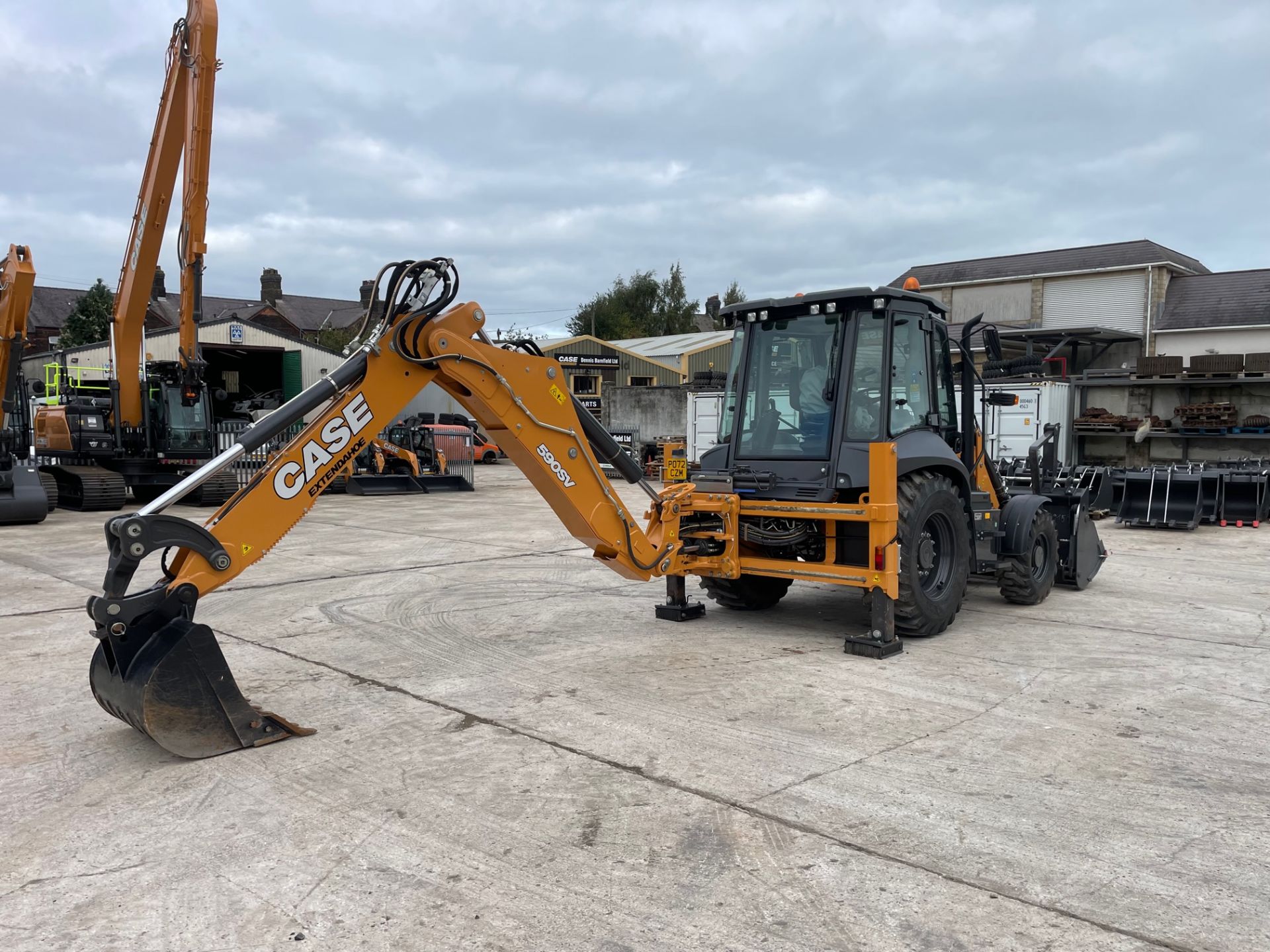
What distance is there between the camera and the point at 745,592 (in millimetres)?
8320

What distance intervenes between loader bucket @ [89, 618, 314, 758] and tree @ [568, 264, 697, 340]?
68850 millimetres

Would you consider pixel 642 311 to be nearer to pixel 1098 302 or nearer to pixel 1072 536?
pixel 1098 302

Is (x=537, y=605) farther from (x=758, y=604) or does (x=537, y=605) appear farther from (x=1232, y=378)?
(x=1232, y=378)

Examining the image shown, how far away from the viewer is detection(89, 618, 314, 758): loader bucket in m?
4.67

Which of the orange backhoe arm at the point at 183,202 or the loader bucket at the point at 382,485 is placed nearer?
the orange backhoe arm at the point at 183,202

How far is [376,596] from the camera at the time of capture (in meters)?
9.10

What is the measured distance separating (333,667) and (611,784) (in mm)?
2822

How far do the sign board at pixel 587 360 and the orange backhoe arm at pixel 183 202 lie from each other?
2234 centimetres

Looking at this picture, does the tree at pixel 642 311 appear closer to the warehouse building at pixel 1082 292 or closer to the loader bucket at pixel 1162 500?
the warehouse building at pixel 1082 292

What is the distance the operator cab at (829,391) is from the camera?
281 inches

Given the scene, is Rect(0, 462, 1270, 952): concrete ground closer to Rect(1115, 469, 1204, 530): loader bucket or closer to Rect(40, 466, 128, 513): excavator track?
Rect(1115, 469, 1204, 530): loader bucket

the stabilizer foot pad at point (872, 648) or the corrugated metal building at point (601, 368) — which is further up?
the corrugated metal building at point (601, 368)

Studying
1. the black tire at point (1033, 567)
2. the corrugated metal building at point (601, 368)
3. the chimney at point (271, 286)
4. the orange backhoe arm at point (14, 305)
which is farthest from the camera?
the chimney at point (271, 286)

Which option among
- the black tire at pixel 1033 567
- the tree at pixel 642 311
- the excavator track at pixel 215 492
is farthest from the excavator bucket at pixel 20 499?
the tree at pixel 642 311
